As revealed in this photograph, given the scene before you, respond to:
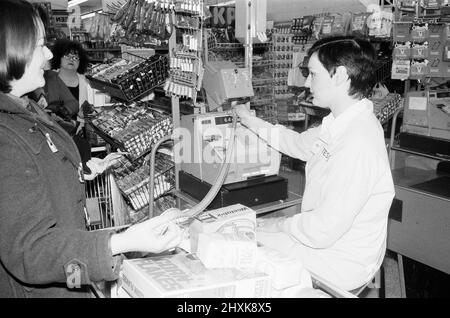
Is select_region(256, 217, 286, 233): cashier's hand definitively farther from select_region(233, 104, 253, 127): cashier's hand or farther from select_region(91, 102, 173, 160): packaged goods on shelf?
select_region(91, 102, 173, 160): packaged goods on shelf

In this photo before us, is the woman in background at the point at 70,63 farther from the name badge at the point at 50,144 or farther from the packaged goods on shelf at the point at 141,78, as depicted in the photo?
the name badge at the point at 50,144

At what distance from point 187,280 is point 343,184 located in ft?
2.87

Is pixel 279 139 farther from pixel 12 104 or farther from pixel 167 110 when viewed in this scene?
pixel 12 104

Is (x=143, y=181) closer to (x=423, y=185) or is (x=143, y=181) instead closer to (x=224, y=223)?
(x=224, y=223)

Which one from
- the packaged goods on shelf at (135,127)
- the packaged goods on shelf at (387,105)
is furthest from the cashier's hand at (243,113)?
the packaged goods on shelf at (387,105)

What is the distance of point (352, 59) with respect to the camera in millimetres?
2082

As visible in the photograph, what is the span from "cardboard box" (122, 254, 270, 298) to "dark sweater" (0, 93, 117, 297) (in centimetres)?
15

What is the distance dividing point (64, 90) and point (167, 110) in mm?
2065

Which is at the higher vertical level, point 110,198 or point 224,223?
point 224,223

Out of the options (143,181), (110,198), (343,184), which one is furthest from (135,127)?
(343,184)

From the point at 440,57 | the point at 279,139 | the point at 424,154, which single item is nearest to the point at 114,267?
the point at 279,139

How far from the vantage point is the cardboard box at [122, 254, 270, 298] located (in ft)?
4.28

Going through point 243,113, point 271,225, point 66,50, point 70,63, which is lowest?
point 271,225
